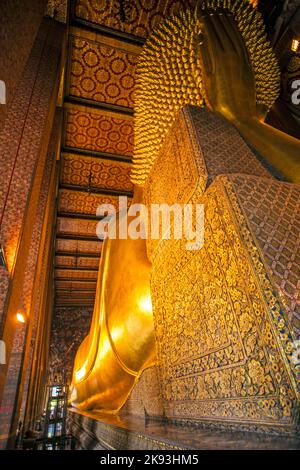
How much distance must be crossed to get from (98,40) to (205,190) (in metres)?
3.15

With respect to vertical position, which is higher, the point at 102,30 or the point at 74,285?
the point at 102,30

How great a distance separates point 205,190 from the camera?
1106mm

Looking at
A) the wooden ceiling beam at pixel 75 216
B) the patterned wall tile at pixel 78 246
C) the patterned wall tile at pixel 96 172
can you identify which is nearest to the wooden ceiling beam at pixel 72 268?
the patterned wall tile at pixel 78 246

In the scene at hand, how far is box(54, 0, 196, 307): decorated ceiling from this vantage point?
120 inches

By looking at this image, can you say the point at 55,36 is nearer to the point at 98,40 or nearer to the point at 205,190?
the point at 98,40

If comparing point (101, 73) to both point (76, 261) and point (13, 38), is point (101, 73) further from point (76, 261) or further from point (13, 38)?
point (76, 261)

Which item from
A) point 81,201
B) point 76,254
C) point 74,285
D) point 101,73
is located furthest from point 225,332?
point 74,285

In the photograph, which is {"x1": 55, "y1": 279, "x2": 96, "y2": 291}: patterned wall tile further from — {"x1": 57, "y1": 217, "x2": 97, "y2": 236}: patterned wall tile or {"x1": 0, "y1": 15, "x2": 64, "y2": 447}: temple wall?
{"x1": 0, "y1": 15, "x2": 64, "y2": 447}: temple wall

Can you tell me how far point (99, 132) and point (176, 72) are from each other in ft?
9.40

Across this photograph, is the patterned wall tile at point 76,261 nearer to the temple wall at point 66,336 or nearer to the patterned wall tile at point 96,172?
the patterned wall tile at point 96,172

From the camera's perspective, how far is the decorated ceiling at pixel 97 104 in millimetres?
3053

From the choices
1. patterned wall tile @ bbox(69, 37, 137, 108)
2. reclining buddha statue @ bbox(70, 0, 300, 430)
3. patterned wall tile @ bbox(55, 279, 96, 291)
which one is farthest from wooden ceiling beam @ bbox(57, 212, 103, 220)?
reclining buddha statue @ bbox(70, 0, 300, 430)

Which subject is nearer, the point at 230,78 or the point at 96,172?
the point at 230,78

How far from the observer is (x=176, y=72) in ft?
5.99
